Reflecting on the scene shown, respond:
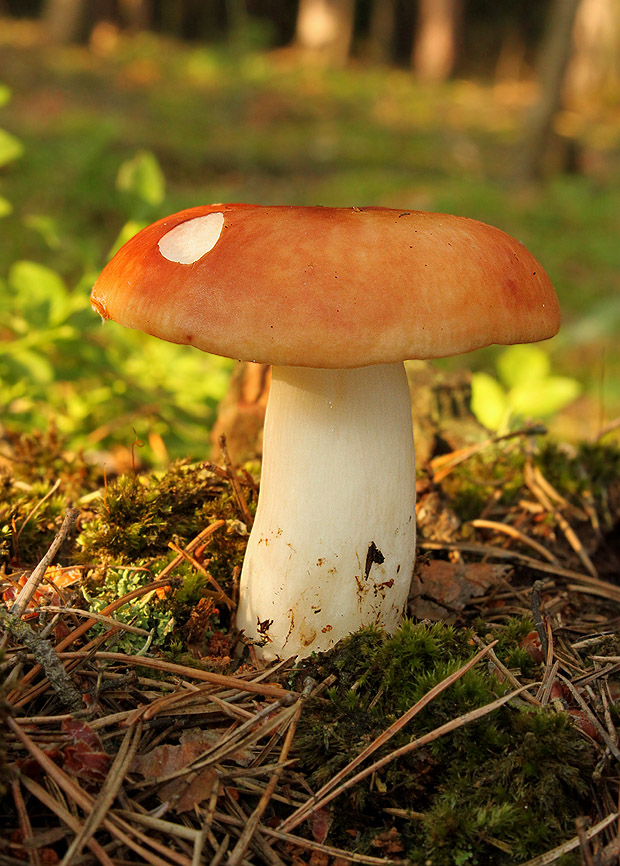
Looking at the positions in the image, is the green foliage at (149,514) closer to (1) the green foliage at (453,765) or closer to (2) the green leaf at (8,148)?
(1) the green foliage at (453,765)

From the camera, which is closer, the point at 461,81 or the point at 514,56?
the point at 461,81

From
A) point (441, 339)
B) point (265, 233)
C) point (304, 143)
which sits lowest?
point (304, 143)

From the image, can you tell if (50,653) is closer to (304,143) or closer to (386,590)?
(386,590)

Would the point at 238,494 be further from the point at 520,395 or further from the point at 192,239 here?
the point at 520,395

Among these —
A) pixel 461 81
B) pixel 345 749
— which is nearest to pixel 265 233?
pixel 345 749

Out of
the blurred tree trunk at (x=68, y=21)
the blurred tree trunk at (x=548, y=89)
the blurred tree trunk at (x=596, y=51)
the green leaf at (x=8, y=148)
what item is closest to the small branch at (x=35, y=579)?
the green leaf at (x=8, y=148)

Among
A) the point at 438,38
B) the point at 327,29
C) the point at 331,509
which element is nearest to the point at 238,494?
the point at 331,509

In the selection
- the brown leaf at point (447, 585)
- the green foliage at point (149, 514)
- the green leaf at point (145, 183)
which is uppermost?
the green leaf at point (145, 183)
